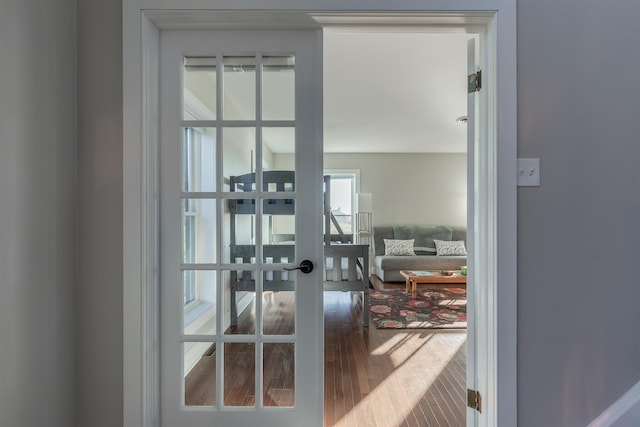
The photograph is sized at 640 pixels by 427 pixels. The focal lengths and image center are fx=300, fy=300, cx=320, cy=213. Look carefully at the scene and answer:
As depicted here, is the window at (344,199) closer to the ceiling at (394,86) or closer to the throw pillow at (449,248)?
the ceiling at (394,86)

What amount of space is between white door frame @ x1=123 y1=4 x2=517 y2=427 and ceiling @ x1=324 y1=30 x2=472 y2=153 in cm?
25

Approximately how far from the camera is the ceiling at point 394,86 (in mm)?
2312

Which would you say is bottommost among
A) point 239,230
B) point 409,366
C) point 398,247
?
point 409,366

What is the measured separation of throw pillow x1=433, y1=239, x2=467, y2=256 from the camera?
5695 millimetres

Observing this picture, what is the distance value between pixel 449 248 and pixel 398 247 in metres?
0.98

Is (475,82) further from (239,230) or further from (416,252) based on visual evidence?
(416,252)

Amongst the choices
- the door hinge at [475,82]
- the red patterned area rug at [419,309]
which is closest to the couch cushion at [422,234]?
the red patterned area rug at [419,309]
